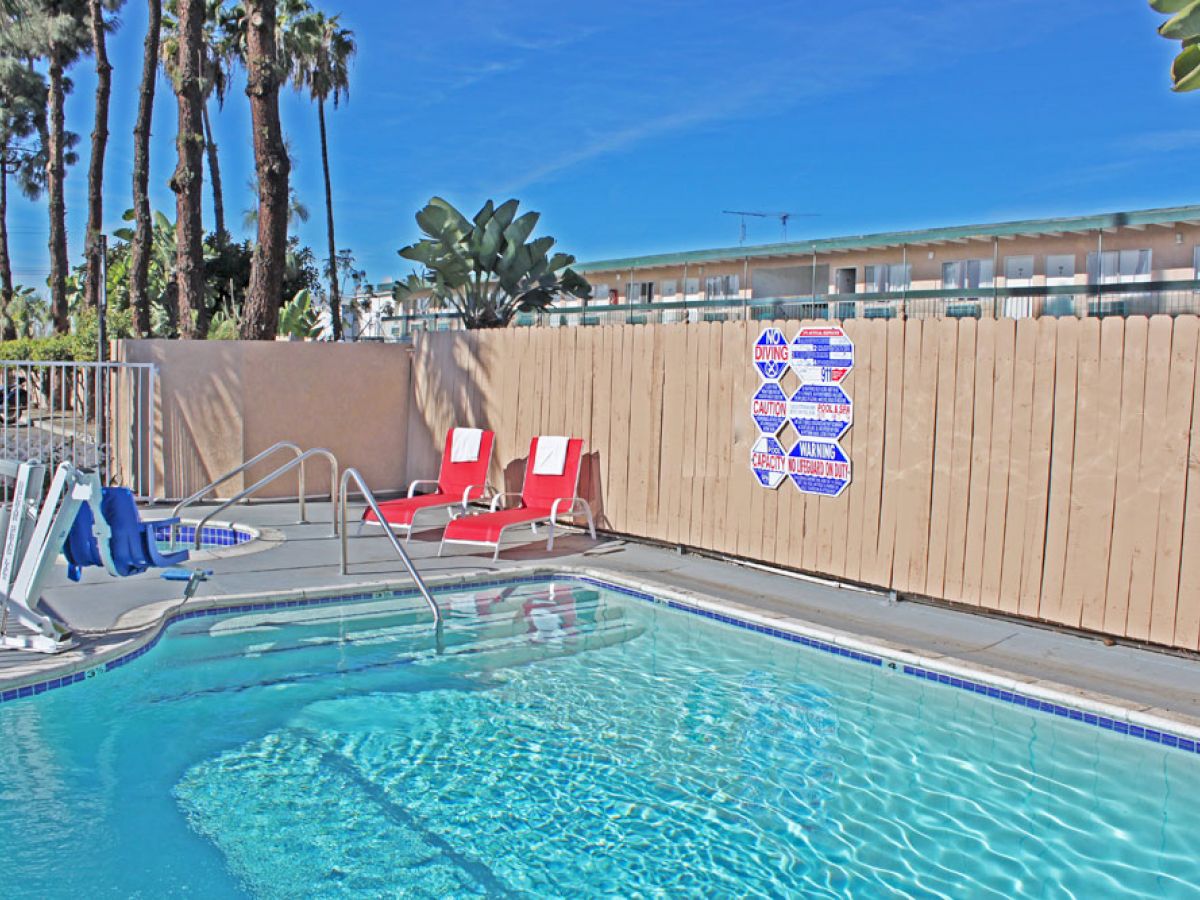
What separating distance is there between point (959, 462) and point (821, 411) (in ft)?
4.47

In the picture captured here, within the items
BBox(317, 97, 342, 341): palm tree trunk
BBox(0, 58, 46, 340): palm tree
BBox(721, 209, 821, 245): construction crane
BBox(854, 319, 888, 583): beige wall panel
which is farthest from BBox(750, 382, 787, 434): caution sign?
BBox(0, 58, 46, 340): palm tree

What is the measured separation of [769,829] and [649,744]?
109cm

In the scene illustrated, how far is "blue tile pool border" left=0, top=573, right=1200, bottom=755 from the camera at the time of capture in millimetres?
5504

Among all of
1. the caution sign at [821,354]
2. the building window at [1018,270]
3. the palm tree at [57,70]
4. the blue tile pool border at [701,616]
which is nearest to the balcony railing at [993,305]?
the caution sign at [821,354]

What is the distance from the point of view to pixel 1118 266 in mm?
20234

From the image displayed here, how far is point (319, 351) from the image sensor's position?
43.5 feet

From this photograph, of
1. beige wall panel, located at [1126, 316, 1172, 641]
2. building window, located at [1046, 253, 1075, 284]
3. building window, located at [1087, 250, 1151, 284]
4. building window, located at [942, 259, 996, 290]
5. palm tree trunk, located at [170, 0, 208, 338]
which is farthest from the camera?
building window, located at [942, 259, 996, 290]

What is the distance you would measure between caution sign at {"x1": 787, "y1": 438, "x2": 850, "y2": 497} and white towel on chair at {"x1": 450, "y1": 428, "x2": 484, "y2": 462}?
4013 millimetres

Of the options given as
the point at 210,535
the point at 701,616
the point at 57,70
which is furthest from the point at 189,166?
the point at 57,70

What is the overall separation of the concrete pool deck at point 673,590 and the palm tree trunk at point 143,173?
1092 centimetres

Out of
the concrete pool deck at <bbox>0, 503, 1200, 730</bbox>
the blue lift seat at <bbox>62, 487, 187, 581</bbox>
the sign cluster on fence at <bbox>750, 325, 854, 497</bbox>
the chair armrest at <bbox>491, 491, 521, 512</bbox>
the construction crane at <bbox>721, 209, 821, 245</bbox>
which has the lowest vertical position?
the concrete pool deck at <bbox>0, 503, 1200, 730</bbox>

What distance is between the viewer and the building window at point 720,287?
27.0 meters

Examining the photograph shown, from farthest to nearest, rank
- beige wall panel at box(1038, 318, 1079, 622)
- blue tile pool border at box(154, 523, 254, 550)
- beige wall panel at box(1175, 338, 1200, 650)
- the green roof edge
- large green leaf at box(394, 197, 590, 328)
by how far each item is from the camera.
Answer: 1. the green roof edge
2. large green leaf at box(394, 197, 590, 328)
3. blue tile pool border at box(154, 523, 254, 550)
4. beige wall panel at box(1038, 318, 1079, 622)
5. beige wall panel at box(1175, 338, 1200, 650)

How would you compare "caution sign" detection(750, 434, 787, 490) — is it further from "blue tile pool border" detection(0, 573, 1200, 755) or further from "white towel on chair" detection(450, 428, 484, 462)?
"white towel on chair" detection(450, 428, 484, 462)
